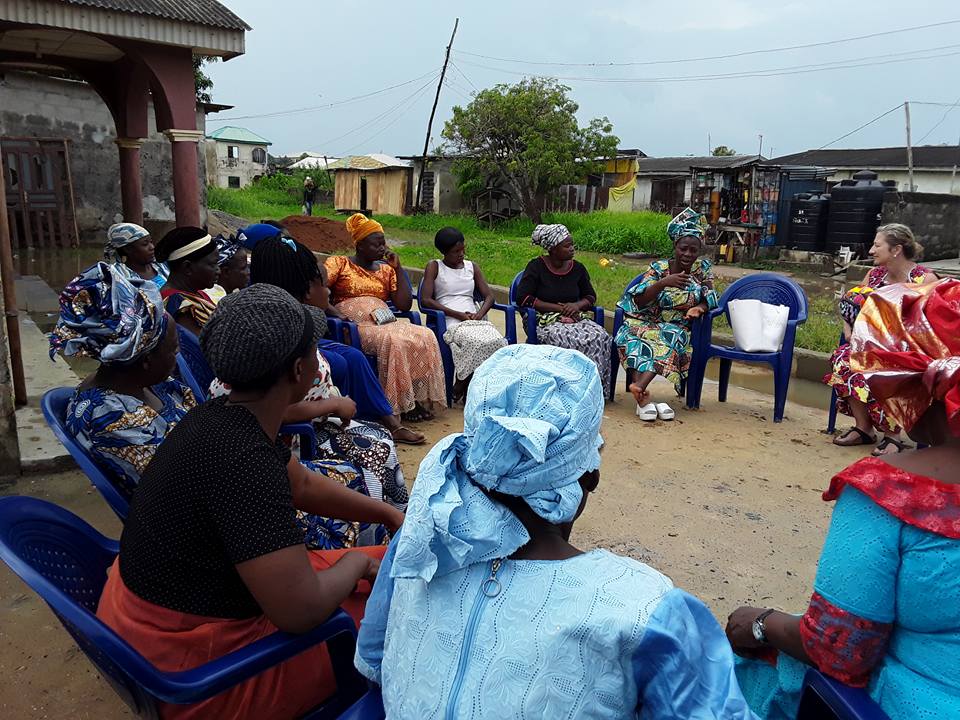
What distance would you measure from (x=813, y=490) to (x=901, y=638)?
10.2 ft

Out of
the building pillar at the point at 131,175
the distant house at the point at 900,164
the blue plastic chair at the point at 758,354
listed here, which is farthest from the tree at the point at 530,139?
the blue plastic chair at the point at 758,354

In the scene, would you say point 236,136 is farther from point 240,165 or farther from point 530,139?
point 530,139

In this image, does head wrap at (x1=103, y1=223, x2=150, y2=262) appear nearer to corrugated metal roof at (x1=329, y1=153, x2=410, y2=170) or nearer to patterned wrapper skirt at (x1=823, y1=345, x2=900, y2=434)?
patterned wrapper skirt at (x1=823, y1=345, x2=900, y2=434)

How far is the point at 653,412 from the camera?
18.0ft

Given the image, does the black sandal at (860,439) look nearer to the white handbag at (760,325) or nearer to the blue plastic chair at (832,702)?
the white handbag at (760,325)

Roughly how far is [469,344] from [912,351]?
13.3 feet

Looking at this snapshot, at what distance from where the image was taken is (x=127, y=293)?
224 centimetres

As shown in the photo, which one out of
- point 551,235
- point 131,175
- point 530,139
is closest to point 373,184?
point 530,139

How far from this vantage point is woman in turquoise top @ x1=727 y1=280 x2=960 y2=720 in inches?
53.1

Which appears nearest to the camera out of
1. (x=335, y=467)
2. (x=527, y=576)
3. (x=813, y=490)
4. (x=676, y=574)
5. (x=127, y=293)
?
(x=527, y=576)

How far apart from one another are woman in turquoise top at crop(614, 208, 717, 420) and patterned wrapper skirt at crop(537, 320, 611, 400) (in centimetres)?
13

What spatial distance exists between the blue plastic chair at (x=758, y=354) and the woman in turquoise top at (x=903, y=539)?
4.15 metres

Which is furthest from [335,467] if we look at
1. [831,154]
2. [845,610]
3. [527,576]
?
[831,154]

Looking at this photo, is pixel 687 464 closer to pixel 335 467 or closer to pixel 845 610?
pixel 335 467
